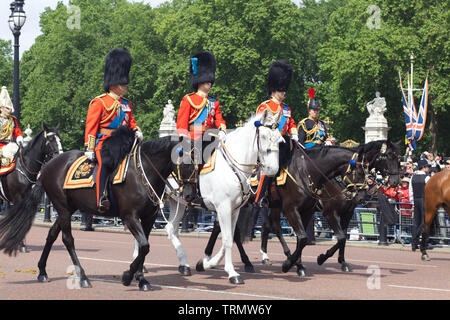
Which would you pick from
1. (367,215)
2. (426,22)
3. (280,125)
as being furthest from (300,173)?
(426,22)

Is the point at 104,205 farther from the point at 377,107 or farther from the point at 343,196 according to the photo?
the point at 377,107

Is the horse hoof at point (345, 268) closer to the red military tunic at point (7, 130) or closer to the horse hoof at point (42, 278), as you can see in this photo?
the horse hoof at point (42, 278)

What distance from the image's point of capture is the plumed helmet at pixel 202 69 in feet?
41.6

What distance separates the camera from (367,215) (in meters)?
21.6

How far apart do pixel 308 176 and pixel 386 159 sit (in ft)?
4.68

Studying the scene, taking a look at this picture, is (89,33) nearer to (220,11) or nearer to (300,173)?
(220,11)

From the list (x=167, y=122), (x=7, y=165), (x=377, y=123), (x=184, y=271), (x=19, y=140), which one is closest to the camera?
(x=184, y=271)

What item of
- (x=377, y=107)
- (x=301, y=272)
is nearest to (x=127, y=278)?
(x=301, y=272)

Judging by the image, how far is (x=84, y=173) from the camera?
11297 mm

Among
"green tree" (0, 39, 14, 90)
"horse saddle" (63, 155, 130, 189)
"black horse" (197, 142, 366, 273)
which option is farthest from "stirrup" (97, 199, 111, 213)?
"green tree" (0, 39, 14, 90)

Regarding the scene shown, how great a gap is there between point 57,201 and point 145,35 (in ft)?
162

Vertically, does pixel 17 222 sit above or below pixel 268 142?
below

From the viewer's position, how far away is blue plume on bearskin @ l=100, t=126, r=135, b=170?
10859 mm

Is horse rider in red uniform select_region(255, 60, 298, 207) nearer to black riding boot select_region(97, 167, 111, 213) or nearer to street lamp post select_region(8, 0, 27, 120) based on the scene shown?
black riding boot select_region(97, 167, 111, 213)
